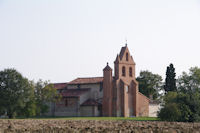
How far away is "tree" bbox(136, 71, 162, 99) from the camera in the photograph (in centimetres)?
11719

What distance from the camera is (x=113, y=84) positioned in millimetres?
87312

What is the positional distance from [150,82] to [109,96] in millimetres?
34096

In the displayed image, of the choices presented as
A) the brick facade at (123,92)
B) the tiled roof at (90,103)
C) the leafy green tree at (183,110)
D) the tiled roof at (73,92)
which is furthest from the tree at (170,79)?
the leafy green tree at (183,110)

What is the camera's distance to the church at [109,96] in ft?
284

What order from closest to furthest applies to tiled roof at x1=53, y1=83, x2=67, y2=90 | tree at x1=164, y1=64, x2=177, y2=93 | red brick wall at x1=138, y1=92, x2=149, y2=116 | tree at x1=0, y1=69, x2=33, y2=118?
tree at x1=0, y1=69, x2=33, y2=118 → tree at x1=164, y1=64, x2=177, y2=93 → red brick wall at x1=138, y1=92, x2=149, y2=116 → tiled roof at x1=53, y1=83, x2=67, y2=90

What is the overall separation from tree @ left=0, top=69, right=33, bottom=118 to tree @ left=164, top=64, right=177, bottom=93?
31.5m

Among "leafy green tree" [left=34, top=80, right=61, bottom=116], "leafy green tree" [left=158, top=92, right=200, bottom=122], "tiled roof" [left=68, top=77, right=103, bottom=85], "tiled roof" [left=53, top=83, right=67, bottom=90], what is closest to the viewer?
"leafy green tree" [left=158, top=92, right=200, bottom=122]

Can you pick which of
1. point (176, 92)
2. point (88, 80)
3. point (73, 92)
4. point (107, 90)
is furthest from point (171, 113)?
point (88, 80)

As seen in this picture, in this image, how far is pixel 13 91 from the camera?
73.9 m

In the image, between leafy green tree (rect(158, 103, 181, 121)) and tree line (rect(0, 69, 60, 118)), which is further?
tree line (rect(0, 69, 60, 118))

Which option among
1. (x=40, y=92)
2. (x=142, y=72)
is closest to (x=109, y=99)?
(x=40, y=92)

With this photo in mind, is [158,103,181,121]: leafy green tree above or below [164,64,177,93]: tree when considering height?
below

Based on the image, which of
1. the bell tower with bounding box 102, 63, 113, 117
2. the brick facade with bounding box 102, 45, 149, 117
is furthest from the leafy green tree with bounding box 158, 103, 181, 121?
the bell tower with bounding box 102, 63, 113, 117

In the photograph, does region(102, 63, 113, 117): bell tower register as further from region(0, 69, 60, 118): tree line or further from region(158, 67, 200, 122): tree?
region(158, 67, 200, 122): tree
